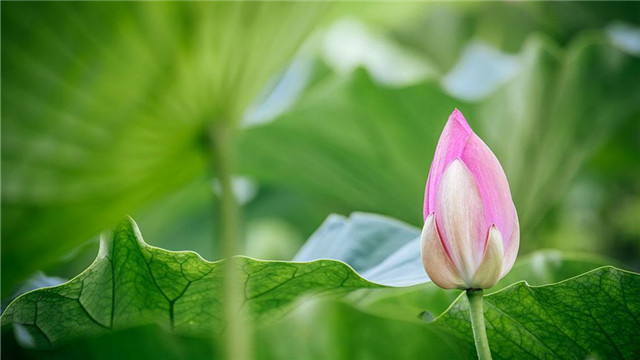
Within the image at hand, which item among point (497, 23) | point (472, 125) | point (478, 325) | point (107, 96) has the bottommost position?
point (478, 325)

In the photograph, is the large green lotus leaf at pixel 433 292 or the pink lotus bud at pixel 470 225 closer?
the pink lotus bud at pixel 470 225

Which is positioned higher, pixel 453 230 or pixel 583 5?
pixel 583 5

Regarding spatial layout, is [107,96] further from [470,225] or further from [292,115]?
[292,115]

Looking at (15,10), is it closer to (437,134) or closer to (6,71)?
(6,71)

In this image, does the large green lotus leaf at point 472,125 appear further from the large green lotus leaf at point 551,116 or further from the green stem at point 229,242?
the green stem at point 229,242

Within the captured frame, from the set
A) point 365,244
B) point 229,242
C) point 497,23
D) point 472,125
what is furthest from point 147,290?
point 497,23

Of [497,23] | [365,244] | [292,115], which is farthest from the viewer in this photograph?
[497,23]

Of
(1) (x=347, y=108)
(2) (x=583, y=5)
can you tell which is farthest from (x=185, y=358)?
(2) (x=583, y=5)

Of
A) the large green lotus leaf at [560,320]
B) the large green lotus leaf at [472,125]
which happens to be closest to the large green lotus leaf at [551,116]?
the large green lotus leaf at [472,125]
